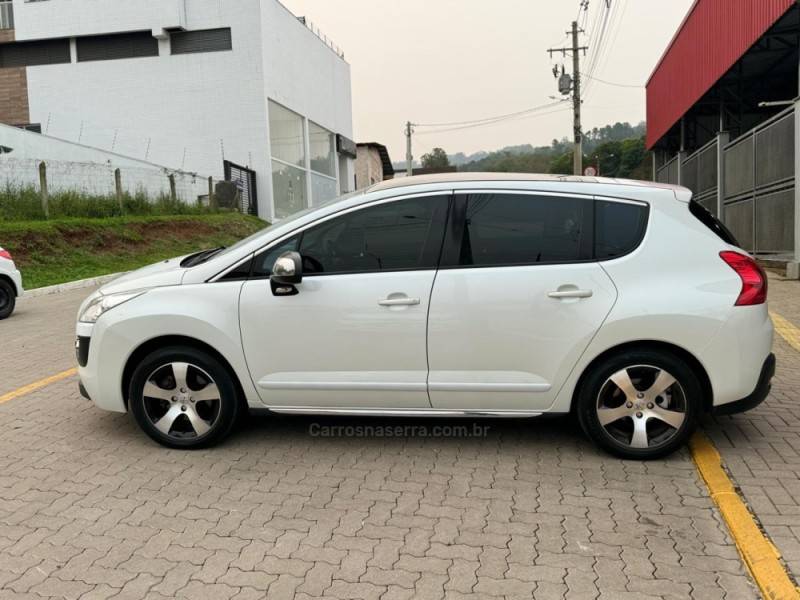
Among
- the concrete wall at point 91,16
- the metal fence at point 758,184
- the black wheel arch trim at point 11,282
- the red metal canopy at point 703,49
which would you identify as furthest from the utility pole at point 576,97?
the black wheel arch trim at point 11,282

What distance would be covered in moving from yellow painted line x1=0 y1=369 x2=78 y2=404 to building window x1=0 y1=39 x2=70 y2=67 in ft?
95.9

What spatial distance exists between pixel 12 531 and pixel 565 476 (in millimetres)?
2945

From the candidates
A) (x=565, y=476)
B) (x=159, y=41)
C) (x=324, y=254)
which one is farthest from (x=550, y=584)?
(x=159, y=41)

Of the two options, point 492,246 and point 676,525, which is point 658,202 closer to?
point 492,246

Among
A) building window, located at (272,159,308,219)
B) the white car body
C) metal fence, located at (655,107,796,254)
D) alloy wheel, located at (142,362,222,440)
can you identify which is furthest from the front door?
building window, located at (272,159,308,219)

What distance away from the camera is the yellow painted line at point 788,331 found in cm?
699

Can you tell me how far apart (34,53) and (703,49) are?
28490mm

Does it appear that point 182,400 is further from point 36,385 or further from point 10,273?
point 10,273

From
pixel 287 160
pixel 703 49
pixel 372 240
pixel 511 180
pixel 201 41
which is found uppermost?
pixel 201 41

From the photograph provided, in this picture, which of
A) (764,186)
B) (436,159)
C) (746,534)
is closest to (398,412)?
(746,534)

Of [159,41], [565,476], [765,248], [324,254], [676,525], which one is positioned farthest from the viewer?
[159,41]

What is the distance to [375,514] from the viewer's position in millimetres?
3447

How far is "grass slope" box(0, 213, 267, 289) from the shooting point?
14867 millimetres

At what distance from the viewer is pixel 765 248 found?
48.8ft
